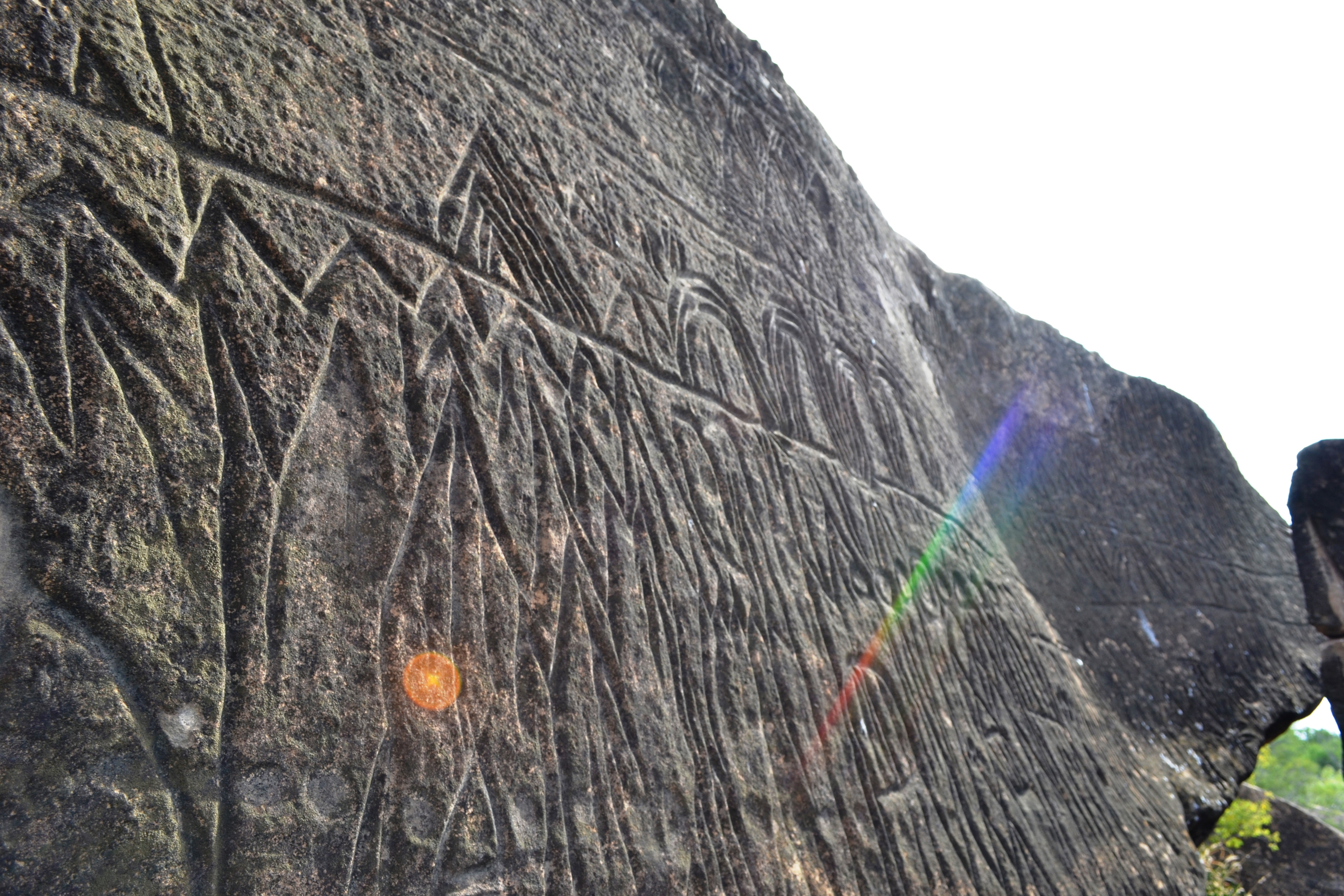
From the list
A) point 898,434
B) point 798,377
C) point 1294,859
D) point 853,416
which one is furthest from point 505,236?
point 1294,859

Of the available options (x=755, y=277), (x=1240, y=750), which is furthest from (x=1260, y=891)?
(x=755, y=277)

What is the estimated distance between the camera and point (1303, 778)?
1310 cm

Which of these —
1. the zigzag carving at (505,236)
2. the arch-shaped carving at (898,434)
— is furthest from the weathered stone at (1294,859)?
the zigzag carving at (505,236)

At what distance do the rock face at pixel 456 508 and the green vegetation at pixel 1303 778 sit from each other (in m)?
9.54

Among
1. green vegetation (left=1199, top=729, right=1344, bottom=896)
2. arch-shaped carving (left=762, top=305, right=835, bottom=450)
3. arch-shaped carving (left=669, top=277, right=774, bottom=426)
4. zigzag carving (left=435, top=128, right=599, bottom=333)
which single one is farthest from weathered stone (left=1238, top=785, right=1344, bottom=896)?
zigzag carving (left=435, top=128, right=599, bottom=333)

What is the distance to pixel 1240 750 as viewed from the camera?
466 cm

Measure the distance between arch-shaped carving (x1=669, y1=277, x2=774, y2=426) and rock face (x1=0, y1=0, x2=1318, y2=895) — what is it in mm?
14

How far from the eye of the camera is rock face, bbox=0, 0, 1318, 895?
0.88m

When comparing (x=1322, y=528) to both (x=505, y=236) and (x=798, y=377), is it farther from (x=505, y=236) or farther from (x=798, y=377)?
(x=505, y=236)

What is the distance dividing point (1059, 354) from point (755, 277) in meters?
4.38

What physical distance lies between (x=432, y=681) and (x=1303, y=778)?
55.2ft

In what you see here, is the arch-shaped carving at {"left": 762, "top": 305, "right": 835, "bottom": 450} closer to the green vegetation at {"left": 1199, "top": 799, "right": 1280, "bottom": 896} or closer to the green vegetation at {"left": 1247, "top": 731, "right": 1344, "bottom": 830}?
the green vegetation at {"left": 1199, "top": 799, "right": 1280, "bottom": 896}

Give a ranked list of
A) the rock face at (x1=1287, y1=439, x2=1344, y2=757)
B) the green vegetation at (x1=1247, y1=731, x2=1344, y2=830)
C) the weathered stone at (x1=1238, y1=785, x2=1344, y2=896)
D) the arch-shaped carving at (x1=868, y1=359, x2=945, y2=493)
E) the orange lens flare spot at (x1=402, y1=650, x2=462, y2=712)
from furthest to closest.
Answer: the green vegetation at (x1=1247, y1=731, x2=1344, y2=830) < the weathered stone at (x1=1238, y1=785, x2=1344, y2=896) < the arch-shaped carving at (x1=868, y1=359, x2=945, y2=493) < the rock face at (x1=1287, y1=439, x2=1344, y2=757) < the orange lens flare spot at (x1=402, y1=650, x2=462, y2=712)

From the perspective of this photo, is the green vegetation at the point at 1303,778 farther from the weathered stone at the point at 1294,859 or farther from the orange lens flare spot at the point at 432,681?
the orange lens flare spot at the point at 432,681
